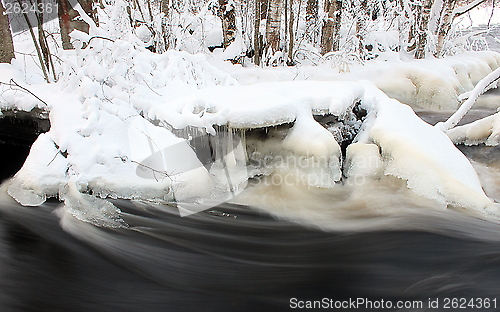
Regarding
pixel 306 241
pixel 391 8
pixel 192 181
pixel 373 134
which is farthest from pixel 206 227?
pixel 391 8

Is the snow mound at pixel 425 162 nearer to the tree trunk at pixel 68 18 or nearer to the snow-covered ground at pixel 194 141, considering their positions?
the snow-covered ground at pixel 194 141

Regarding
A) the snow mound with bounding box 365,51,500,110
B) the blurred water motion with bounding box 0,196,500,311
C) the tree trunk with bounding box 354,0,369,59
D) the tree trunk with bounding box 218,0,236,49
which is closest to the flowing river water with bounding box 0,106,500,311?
the blurred water motion with bounding box 0,196,500,311

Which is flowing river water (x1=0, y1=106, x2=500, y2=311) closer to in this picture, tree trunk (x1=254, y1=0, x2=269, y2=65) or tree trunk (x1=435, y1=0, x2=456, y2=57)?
tree trunk (x1=254, y1=0, x2=269, y2=65)

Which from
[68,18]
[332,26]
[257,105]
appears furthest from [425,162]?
[68,18]

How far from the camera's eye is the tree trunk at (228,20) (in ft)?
25.7

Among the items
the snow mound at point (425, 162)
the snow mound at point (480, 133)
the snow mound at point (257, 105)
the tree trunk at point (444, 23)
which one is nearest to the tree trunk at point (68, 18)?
the snow mound at point (257, 105)

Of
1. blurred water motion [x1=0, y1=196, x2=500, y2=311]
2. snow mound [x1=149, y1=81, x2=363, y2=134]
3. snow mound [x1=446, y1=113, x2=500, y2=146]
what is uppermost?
snow mound [x1=149, y1=81, x2=363, y2=134]

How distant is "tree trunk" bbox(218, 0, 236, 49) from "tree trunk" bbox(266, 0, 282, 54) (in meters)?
1.02

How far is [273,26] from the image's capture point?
7.62m

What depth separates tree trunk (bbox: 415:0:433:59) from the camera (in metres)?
9.83

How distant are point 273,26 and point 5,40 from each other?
516cm

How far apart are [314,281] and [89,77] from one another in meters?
3.51

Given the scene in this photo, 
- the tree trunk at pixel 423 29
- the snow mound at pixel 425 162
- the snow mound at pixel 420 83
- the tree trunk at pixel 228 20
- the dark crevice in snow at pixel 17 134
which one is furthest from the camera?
the tree trunk at pixel 423 29

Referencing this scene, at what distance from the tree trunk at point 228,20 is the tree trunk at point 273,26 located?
1.02 meters
